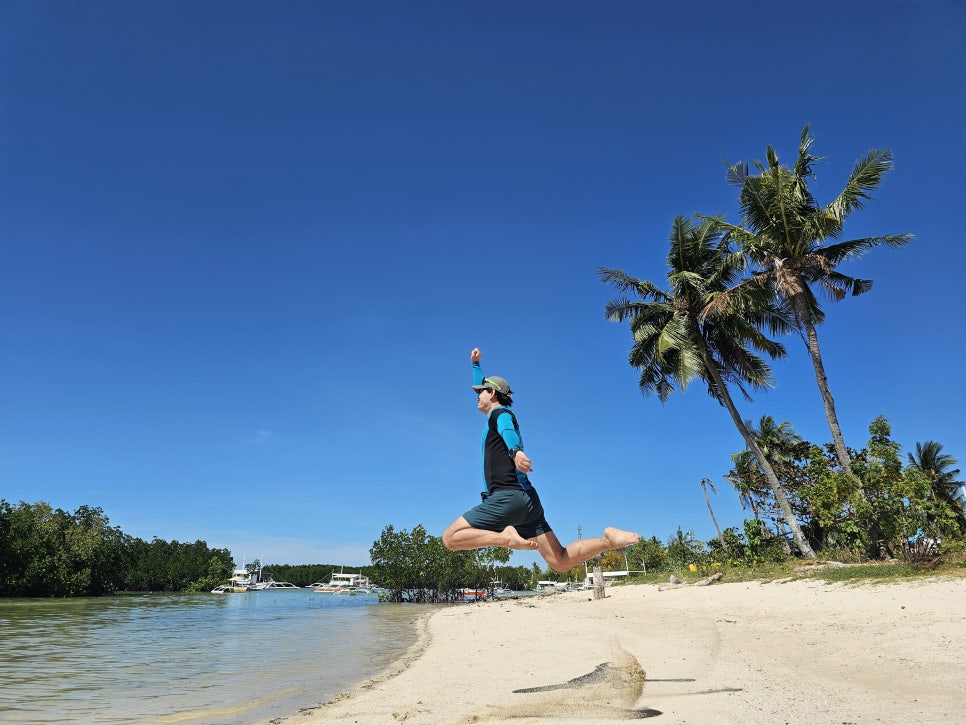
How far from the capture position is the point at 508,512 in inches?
187

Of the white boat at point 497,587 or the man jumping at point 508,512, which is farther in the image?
the white boat at point 497,587

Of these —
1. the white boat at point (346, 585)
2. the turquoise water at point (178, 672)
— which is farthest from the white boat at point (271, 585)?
the turquoise water at point (178, 672)

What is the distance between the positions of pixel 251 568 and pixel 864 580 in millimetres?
175894

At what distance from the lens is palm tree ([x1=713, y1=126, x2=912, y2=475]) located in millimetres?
21672

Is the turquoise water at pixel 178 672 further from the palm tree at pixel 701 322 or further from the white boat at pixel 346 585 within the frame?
the white boat at pixel 346 585

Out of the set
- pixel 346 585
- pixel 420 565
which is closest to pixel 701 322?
pixel 420 565

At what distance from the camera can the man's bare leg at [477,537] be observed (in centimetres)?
471

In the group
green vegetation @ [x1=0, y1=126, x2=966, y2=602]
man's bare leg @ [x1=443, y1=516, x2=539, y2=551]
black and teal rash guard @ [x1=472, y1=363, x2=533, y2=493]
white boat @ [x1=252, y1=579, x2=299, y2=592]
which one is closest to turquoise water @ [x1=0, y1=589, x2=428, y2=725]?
man's bare leg @ [x1=443, y1=516, x2=539, y2=551]

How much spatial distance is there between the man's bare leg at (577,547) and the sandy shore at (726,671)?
1.46 meters

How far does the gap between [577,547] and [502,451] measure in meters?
1.12

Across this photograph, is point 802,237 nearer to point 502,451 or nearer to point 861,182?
point 861,182

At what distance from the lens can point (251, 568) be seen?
164 m

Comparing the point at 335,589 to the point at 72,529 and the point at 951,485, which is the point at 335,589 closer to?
the point at 72,529

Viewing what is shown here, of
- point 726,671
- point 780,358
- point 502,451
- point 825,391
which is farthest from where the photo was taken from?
point 780,358
